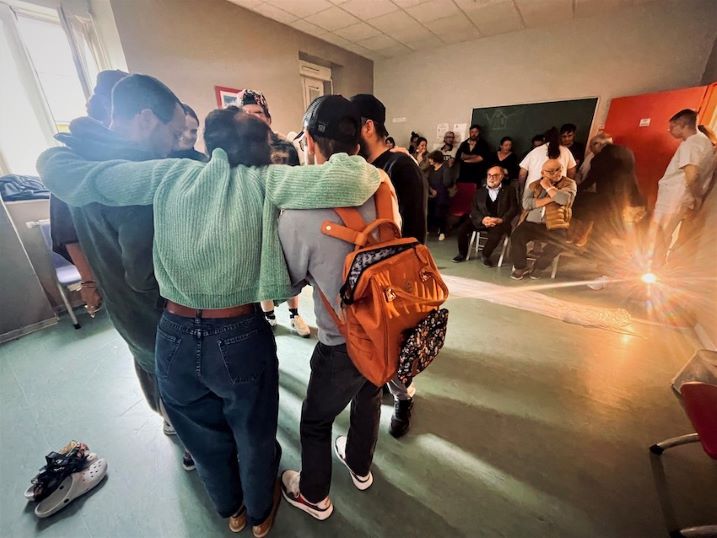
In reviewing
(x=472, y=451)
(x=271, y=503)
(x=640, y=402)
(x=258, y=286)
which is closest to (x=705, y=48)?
(x=640, y=402)

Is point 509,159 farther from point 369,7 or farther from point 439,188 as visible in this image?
point 369,7

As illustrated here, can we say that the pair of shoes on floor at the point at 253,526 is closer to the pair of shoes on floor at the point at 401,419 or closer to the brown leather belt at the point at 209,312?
the pair of shoes on floor at the point at 401,419

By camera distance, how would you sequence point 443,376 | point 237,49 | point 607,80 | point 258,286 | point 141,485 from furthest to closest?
point 607,80
point 237,49
point 443,376
point 141,485
point 258,286

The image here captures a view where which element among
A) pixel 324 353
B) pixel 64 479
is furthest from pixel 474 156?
pixel 64 479

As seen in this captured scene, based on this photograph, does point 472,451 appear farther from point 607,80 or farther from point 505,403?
point 607,80

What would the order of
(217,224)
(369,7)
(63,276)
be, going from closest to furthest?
(217,224) < (63,276) < (369,7)

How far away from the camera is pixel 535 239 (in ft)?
11.8

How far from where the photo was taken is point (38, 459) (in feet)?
4.65

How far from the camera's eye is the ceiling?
361 cm

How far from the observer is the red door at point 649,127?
139 inches

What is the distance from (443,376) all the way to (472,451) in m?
0.53

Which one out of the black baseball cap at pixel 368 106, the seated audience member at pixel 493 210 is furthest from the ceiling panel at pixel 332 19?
the black baseball cap at pixel 368 106

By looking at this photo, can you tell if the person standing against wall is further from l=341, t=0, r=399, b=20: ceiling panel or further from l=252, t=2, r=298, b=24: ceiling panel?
l=341, t=0, r=399, b=20: ceiling panel

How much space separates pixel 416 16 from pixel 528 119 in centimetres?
244
